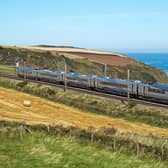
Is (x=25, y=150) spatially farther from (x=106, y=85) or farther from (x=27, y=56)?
(x=27, y=56)

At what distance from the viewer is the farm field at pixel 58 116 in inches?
2146

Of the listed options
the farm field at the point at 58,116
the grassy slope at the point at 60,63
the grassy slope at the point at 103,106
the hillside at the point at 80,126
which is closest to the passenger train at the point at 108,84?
the grassy slope at the point at 103,106

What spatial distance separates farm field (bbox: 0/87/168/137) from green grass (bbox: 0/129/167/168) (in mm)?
14116

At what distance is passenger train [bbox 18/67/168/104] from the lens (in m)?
69.6

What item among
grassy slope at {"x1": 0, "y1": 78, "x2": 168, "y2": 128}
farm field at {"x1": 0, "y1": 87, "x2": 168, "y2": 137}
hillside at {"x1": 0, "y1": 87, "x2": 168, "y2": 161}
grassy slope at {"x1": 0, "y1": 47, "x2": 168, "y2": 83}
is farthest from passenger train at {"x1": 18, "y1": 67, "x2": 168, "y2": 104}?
grassy slope at {"x1": 0, "y1": 47, "x2": 168, "y2": 83}

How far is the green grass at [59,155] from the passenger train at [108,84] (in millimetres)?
32760

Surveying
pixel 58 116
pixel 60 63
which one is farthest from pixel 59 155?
pixel 60 63

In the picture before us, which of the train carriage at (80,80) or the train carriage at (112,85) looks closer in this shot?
the train carriage at (112,85)

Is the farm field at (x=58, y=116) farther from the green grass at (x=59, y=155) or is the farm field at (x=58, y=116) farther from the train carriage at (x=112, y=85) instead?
the green grass at (x=59, y=155)

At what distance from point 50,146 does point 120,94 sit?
45.2m

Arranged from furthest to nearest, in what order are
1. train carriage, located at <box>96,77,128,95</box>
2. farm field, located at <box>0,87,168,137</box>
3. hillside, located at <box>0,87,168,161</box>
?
train carriage, located at <box>96,77,128,95</box> → farm field, located at <box>0,87,168,137</box> → hillside, located at <box>0,87,168,161</box>

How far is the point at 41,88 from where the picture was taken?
8919cm

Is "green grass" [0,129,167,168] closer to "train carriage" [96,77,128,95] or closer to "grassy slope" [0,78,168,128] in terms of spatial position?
"grassy slope" [0,78,168,128]

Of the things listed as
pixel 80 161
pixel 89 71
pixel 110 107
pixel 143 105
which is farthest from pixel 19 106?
pixel 89 71
